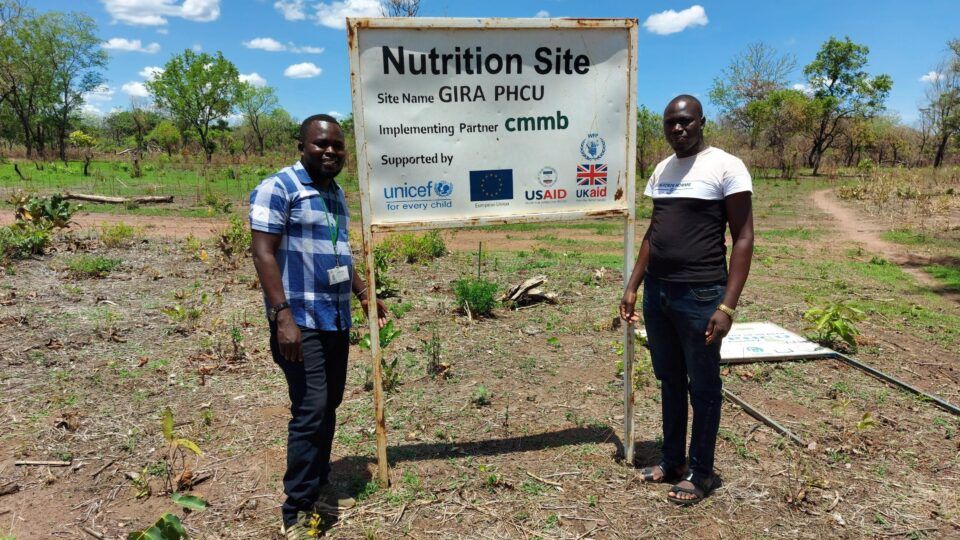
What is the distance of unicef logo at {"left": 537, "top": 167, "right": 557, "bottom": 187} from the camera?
3105 mm

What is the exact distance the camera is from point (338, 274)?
2600 millimetres

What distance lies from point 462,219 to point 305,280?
88 cm

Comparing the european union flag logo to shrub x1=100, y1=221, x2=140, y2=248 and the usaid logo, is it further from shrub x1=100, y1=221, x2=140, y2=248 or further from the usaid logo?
shrub x1=100, y1=221, x2=140, y2=248

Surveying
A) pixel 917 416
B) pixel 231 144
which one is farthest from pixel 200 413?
pixel 231 144

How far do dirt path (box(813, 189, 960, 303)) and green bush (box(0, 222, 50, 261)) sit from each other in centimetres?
1207

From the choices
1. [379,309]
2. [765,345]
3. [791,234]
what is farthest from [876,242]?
[379,309]

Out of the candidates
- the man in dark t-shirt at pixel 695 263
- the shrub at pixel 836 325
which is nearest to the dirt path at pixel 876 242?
the shrub at pixel 836 325

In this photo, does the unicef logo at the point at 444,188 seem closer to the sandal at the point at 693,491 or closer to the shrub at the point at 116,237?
the sandal at the point at 693,491

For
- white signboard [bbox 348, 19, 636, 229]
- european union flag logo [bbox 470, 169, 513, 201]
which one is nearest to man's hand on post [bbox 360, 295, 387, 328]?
white signboard [bbox 348, 19, 636, 229]

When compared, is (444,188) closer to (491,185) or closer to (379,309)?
(491,185)

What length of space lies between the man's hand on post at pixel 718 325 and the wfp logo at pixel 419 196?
1.38m

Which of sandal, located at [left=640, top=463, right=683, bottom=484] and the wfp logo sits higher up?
the wfp logo

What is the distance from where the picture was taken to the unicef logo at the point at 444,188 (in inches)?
117

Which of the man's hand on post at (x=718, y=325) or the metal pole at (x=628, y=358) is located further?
the metal pole at (x=628, y=358)
